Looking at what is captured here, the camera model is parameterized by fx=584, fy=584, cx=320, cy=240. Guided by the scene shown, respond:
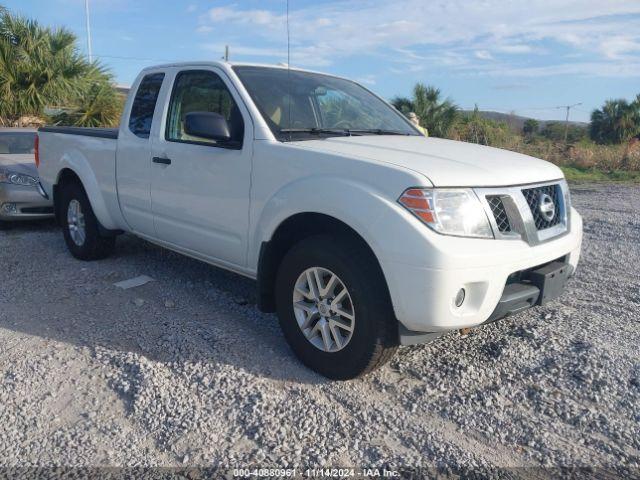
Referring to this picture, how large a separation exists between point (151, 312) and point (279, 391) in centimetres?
162

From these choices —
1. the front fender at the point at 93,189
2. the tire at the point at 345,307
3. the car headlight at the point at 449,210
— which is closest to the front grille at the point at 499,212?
the car headlight at the point at 449,210

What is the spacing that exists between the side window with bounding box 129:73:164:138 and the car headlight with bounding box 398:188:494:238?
107 inches

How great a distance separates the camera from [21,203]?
7.37 meters

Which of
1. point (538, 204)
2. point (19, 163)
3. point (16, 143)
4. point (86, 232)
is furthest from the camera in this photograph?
point (16, 143)

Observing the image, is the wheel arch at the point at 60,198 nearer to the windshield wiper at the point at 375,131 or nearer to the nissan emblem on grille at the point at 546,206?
the windshield wiper at the point at 375,131

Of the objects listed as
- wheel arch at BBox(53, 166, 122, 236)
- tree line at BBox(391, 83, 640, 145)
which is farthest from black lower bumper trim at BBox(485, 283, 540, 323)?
tree line at BBox(391, 83, 640, 145)

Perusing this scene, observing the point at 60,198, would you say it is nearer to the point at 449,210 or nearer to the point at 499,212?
the point at 449,210

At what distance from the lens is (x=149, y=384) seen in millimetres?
3316

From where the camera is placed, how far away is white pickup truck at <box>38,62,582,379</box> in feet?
9.87

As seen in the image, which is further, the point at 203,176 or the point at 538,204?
the point at 203,176

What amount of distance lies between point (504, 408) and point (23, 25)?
15637mm

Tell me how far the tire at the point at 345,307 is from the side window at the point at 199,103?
101 cm

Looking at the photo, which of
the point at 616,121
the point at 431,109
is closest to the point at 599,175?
the point at 431,109

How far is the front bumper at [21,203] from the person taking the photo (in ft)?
24.0
